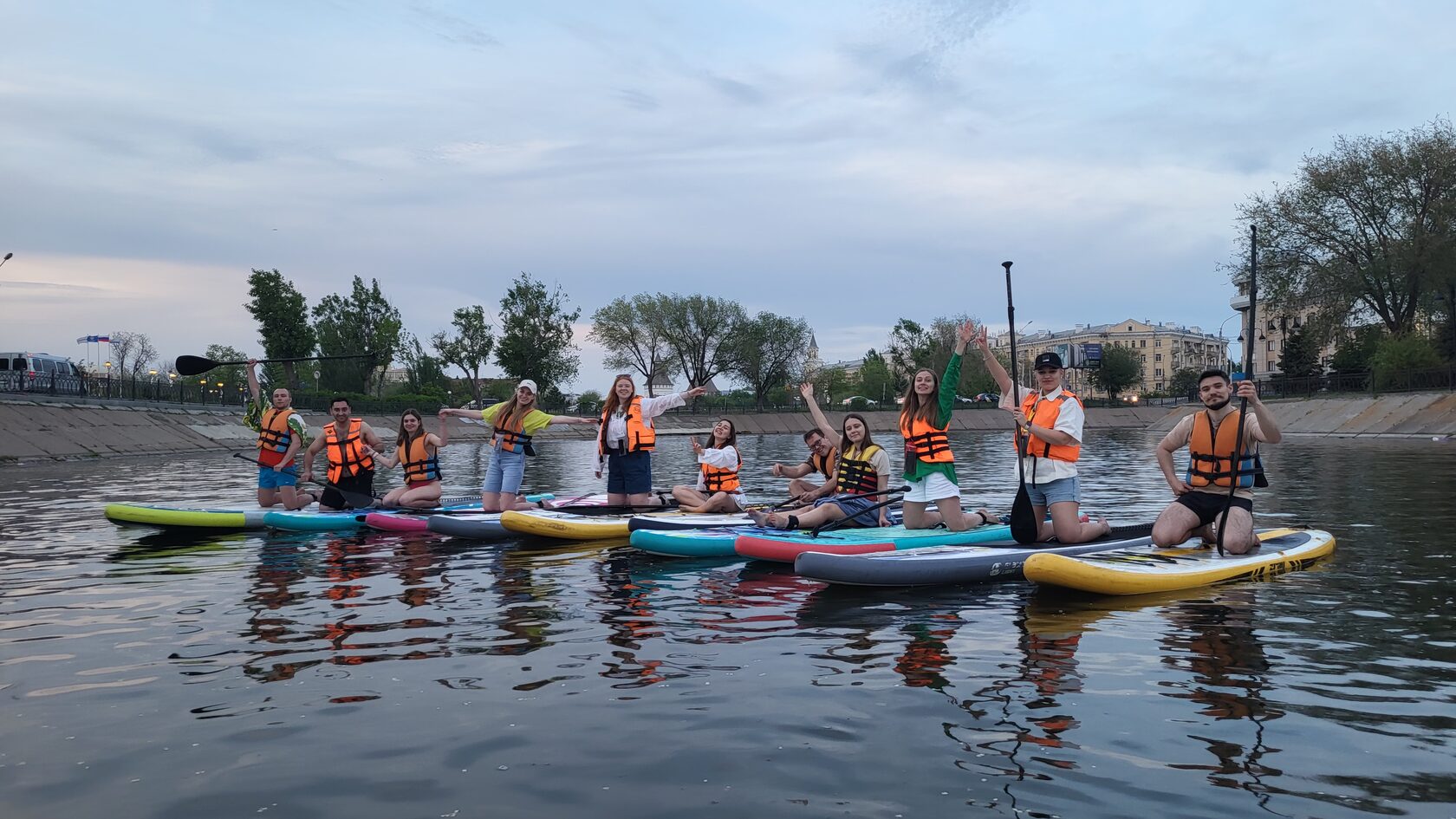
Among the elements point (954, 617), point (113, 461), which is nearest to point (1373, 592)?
point (954, 617)

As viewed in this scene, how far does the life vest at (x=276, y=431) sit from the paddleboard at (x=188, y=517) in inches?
38.0

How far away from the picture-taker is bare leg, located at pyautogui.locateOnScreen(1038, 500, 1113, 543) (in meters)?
9.55

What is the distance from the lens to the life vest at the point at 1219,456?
357 inches

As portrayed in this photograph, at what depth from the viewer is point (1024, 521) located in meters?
9.69

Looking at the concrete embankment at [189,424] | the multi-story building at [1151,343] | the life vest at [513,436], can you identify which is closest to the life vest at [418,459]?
the life vest at [513,436]

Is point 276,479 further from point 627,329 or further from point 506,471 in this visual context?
point 627,329

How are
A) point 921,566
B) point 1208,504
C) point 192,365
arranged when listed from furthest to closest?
point 192,365 → point 1208,504 → point 921,566

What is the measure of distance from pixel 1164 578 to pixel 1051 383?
1946 millimetres

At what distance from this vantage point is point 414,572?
10.2m

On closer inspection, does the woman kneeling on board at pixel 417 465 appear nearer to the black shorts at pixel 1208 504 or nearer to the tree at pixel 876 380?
the black shorts at pixel 1208 504

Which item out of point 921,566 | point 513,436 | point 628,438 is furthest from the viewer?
point 513,436

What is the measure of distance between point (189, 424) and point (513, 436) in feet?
118

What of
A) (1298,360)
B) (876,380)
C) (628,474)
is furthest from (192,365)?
(876,380)

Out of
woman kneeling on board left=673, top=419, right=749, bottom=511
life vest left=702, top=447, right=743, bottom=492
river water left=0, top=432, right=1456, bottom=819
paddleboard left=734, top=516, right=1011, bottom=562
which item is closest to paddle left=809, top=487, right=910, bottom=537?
paddleboard left=734, top=516, right=1011, bottom=562
